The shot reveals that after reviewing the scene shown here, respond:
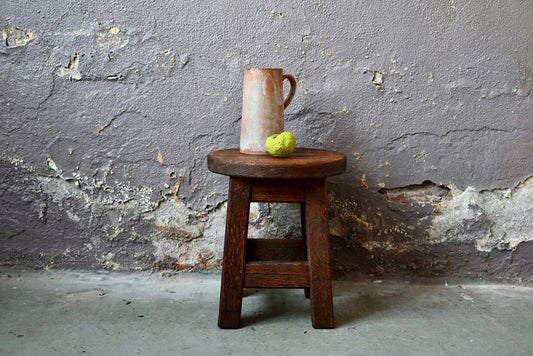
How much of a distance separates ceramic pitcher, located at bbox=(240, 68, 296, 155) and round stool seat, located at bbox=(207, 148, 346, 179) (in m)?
0.08

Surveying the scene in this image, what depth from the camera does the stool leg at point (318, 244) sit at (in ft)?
5.83

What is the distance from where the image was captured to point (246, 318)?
6.31ft

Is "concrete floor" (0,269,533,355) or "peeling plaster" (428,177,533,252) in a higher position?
"peeling plaster" (428,177,533,252)

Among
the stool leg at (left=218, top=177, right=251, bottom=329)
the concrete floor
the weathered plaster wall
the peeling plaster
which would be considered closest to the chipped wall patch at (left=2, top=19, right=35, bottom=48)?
the weathered plaster wall

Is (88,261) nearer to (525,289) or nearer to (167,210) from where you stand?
(167,210)

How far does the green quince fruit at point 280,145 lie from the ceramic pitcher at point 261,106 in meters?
0.09

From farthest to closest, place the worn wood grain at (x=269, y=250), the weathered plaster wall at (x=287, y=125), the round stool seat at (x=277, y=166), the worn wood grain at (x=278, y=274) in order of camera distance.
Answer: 1. the weathered plaster wall at (x=287, y=125)
2. the worn wood grain at (x=269, y=250)
3. the worn wood grain at (x=278, y=274)
4. the round stool seat at (x=277, y=166)

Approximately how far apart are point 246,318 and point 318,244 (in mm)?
383

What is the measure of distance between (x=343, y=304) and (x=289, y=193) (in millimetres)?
528

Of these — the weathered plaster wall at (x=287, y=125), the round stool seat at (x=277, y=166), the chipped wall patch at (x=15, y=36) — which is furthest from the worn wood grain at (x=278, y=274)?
the chipped wall patch at (x=15, y=36)

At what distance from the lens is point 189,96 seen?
7.12 feet

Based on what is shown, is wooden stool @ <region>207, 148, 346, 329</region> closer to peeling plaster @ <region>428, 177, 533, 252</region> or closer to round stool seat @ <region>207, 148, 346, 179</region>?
round stool seat @ <region>207, 148, 346, 179</region>

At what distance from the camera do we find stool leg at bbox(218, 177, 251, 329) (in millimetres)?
1772

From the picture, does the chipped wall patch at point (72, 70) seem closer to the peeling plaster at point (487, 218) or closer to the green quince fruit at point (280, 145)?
the green quince fruit at point (280, 145)
